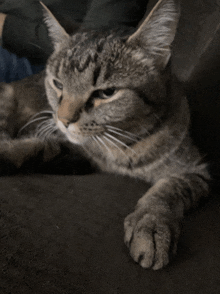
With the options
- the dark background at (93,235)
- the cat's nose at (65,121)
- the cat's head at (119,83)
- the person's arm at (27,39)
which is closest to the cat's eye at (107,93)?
the cat's head at (119,83)

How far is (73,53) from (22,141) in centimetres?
30

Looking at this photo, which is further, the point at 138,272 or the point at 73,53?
the point at 73,53

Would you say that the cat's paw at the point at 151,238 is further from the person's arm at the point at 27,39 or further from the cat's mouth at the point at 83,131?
the person's arm at the point at 27,39

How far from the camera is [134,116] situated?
65 centimetres

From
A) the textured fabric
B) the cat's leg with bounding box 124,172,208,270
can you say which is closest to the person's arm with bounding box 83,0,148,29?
the textured fabric

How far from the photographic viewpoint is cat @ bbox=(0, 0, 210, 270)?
0.58 m

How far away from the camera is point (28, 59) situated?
868 mm

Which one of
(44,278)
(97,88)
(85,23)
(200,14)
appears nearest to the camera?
(44,278)

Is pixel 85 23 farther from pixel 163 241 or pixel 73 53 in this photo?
pixel 163 241

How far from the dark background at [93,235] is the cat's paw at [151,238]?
0.01m

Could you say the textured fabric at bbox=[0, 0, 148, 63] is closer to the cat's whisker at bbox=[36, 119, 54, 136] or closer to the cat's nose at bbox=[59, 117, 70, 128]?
the cat's whisker at bbox=[36, 119, 54, 136]

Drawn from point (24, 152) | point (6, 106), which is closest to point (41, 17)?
point (6, 106)

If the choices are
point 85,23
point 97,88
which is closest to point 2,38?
point 85,23

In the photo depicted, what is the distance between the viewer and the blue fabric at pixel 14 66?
864 mm
